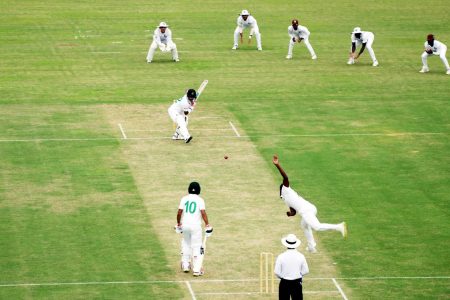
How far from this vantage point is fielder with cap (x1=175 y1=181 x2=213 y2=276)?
2731 cm

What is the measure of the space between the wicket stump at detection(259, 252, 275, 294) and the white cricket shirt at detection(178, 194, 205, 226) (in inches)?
68.3

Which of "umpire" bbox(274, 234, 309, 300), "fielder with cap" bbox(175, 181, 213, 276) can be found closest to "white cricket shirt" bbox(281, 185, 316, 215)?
"fielder with cap" bbox(175, 181, 213, 276)

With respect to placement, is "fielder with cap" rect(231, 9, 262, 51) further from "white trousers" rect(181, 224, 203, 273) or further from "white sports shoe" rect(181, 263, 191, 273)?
"white trousers" rect(181, 224, 203, 273)

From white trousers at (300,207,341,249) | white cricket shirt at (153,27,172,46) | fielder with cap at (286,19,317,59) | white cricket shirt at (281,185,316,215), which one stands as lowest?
fielder with cap at (286,19,317,59)

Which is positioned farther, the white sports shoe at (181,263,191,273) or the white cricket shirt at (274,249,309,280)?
the white sports shoe at (181,263,191,273)

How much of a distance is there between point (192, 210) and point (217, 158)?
1147cm

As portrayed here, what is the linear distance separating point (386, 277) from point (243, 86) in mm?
23469

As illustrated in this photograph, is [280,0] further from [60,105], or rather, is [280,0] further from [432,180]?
[432,180]

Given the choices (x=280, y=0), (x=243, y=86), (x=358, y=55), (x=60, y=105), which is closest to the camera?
(x=60, y=105)

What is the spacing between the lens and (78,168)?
37.4m

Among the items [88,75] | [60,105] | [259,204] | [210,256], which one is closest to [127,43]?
[88,75]

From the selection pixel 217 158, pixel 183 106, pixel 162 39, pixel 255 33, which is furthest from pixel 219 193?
pixel 255 33

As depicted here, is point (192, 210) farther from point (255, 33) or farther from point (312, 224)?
point (255, 33)

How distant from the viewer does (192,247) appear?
27.6 m
